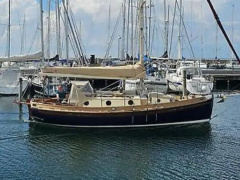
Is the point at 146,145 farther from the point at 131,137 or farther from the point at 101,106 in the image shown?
the point at 101,106

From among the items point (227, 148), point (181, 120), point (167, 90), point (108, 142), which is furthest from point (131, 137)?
point (167, 90)

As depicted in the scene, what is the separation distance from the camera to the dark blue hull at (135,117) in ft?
109

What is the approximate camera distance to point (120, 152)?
1073 inches

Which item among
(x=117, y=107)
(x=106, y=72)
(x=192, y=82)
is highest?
(x=106, y=72)

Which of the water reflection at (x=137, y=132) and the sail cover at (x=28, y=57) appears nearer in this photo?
the water reflection at (x=137, y=132)

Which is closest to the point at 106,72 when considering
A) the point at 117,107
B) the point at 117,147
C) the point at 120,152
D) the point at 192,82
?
the point at 117,107

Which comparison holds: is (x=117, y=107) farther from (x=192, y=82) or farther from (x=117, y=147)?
(x=192, y=82)

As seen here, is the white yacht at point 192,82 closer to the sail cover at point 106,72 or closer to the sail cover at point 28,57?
the sail cover at point 28,57

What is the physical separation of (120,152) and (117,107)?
648cm

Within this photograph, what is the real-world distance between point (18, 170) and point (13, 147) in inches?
210

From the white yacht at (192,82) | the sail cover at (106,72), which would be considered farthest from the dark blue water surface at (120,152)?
the white yacht at (192,82)

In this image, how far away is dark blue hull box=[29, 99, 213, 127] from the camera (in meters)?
33.4

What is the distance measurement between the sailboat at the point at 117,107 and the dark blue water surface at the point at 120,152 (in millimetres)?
682

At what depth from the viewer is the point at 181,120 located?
33938 mm
